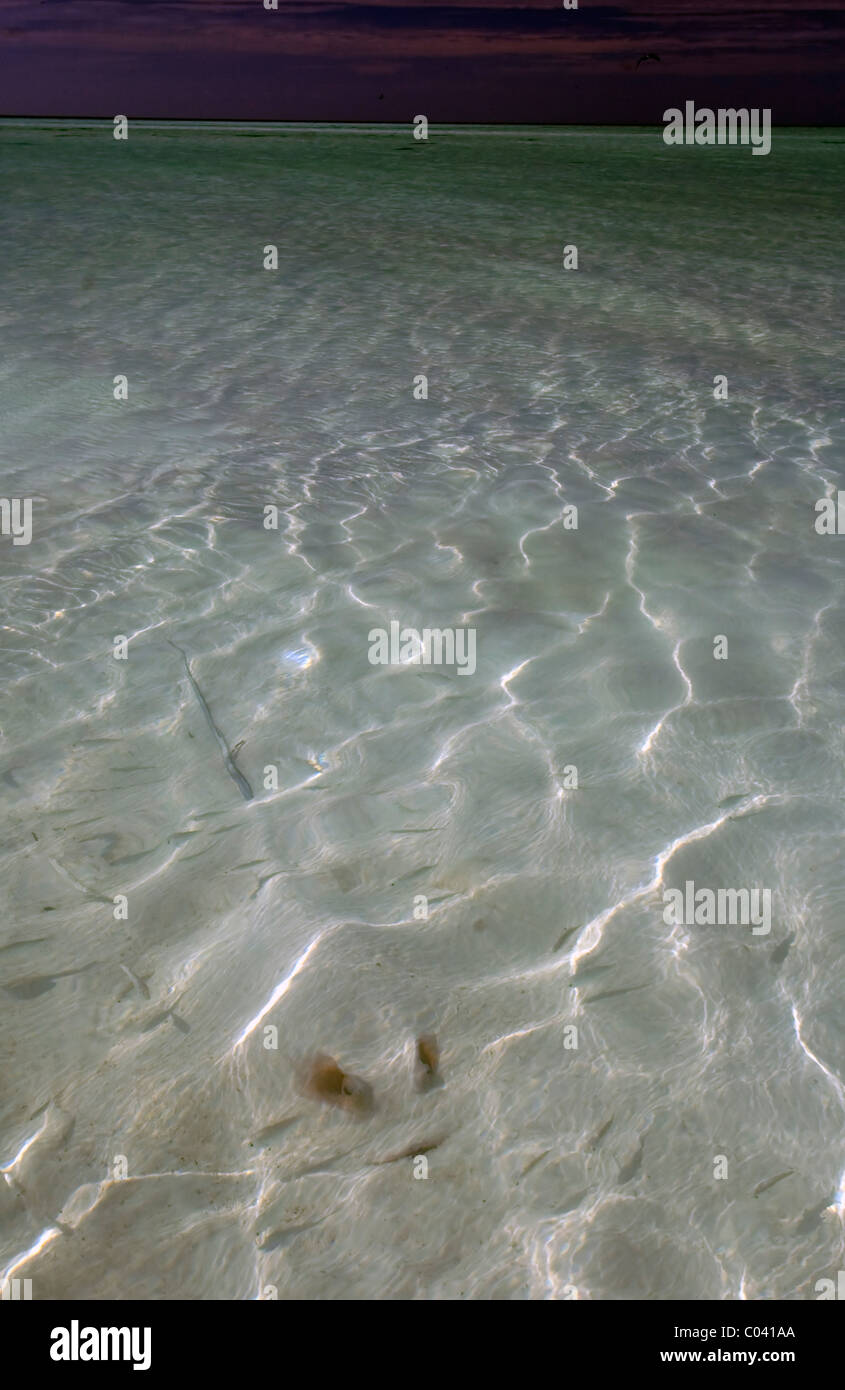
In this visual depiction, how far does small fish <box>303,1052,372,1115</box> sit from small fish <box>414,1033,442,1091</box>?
0.26 feet

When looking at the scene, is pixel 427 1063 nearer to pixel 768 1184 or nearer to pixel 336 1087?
pixel 336 1087

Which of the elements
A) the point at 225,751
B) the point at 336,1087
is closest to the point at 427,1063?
the point at 336,1087

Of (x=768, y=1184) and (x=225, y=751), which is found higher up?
(x=225, y=751)

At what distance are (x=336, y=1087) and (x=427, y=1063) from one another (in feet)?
0.48

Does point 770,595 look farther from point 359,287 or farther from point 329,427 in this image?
point 359,287

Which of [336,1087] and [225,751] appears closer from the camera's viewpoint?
[336,1087]

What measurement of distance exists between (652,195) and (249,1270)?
15650 millimetres

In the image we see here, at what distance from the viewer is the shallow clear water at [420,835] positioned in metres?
1.52

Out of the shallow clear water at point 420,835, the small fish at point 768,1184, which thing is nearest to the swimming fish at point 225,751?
the shallow clear water at point 420,835

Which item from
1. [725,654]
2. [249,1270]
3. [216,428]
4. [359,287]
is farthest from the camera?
[359,287]

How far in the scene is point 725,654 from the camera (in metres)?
2.93

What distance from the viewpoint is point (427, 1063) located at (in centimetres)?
173

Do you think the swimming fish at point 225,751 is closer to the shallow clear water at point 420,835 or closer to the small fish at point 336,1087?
the shallow clear water at point 420,835

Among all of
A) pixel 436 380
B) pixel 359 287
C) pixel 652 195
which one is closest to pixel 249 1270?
pixel 436 380
